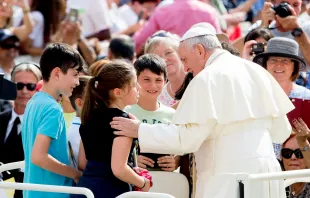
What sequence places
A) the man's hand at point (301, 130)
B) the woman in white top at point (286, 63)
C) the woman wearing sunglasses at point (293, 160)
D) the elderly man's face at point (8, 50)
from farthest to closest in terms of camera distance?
A: 1. the elderly man's face at point (8, 50)
2. the woman in white top at point (286, 63)
3. the woman wearing sunglasses at point (293, 160)
4. the man's hand at point (301, 130)

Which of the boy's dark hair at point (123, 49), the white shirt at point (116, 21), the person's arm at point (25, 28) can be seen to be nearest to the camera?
the boy's dark hair at point (123, 49)

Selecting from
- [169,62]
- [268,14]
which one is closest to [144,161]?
[169,62]

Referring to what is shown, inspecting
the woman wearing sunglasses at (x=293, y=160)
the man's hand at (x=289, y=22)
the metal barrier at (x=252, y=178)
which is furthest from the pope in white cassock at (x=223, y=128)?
the man's hand at (x=289, y=22)

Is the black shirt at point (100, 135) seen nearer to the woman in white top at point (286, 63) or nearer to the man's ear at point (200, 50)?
the man's ear at point (200, 50)

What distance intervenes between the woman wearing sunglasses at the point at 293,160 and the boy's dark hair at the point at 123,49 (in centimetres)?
283

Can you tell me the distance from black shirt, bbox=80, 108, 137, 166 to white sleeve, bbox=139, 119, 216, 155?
0.25 meters

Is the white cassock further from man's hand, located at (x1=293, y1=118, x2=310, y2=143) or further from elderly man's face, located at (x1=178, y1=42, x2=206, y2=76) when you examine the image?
man's hand, located at (x1=293, y1=118, x2=310, y2=143)

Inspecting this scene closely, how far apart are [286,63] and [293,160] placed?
0.96m

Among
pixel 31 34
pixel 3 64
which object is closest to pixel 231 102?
pixel 3 64

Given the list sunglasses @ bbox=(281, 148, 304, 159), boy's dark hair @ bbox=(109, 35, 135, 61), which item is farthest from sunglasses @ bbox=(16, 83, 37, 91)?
sunglasses @ bbox=(281, 148, 304, 159)

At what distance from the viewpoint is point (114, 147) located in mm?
6930

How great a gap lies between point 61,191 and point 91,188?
35cm

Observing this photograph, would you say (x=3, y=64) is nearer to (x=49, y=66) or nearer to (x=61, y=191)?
(x=49, y=66)

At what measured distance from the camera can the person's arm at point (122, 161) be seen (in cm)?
689
